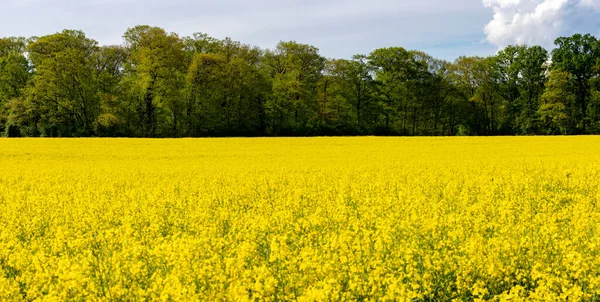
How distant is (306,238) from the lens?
241 inches

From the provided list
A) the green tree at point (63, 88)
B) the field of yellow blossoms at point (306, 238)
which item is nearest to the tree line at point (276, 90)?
the green tree at point (63, 88)

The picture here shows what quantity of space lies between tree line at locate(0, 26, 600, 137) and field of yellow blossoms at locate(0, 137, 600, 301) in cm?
3366

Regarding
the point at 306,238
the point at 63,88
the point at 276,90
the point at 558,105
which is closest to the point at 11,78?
the point at 63,88

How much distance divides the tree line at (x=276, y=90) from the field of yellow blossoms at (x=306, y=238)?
3366 cm

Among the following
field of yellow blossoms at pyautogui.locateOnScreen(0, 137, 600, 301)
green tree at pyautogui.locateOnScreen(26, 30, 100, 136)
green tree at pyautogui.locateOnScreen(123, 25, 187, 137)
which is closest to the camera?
field of yellow blossoms at pyautogui.locateOnScreen(0, 137, 600, 301)

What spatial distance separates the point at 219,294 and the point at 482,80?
207ft

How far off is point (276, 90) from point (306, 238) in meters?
46.2

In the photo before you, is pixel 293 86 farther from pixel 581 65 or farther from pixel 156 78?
pixel 581 65

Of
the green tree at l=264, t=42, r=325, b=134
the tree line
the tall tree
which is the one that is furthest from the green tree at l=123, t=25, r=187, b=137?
the tall tree

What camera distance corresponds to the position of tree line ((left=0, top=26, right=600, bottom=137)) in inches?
1795

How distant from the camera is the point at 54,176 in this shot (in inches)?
612

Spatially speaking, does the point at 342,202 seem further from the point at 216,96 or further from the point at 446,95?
the point at 446,95

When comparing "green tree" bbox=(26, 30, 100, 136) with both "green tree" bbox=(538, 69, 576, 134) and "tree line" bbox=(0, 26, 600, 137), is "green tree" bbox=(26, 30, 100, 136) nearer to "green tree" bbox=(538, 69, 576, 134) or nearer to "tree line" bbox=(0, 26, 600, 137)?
"tree line" bbox=(0, 26, 600, 137)

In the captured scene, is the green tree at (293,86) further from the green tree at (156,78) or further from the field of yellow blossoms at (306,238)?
the field of yellow blossoms at (306,238)
